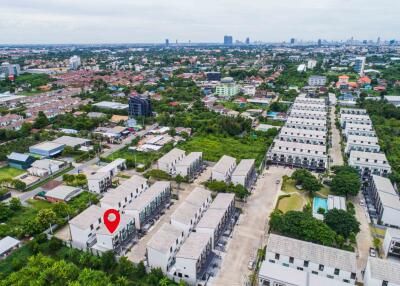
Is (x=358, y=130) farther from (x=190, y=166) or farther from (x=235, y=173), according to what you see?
(x=190, y=166)

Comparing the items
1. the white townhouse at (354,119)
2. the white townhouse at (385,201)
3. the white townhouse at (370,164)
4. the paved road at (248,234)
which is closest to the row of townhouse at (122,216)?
the paved road at (248,234)

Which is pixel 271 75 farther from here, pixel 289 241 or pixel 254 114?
pixel 289 241

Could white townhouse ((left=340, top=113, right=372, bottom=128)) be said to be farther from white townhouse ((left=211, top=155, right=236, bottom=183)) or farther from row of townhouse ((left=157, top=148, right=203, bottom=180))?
row of townhouse ((left=157, top=148, right=203, bottom=180))

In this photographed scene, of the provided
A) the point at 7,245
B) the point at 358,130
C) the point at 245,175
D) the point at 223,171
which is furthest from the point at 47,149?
the point at 358,130

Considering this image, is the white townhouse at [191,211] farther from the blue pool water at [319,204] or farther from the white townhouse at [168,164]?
the blue pool water at [319,204]

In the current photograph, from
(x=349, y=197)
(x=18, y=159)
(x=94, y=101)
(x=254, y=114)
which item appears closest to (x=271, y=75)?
(x=254, y=114)
